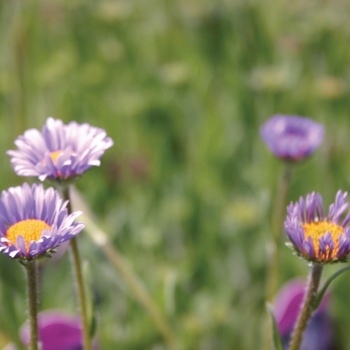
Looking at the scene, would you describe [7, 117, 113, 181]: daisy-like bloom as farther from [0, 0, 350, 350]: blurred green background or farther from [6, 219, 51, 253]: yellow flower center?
[0, 0, 350, 350]: blurred green background

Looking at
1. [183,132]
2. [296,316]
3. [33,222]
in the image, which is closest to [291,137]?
[296,316]

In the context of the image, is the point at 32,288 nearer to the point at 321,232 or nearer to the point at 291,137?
the point at 321,232

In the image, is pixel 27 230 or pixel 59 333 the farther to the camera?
pixel 59 333

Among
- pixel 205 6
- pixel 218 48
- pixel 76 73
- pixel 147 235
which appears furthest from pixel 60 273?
pixel 205 6

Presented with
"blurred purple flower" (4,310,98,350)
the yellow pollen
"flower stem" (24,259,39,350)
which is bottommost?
"blurred purple flower" (4,310,98,350)

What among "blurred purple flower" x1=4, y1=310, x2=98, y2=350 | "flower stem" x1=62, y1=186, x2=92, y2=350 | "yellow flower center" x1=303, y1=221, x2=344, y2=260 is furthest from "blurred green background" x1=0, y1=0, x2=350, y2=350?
"yellow flower center" x1=303, y1=221, x2=344, y2=260

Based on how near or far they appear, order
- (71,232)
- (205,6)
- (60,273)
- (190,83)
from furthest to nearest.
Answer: (205,6) < (190,83) < (60,273) < (71,232)

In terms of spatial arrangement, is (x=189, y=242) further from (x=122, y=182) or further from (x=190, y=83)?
(x=190, y=83)
